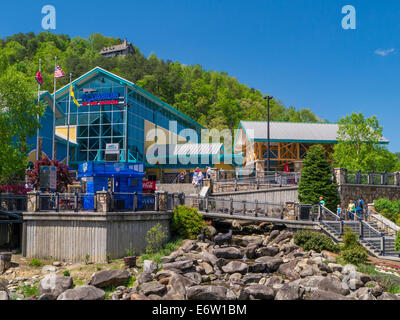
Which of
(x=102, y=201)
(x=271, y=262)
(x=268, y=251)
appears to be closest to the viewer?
(x=271, y=262)

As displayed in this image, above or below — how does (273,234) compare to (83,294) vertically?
above

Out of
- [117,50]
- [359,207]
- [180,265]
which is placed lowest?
[180,265]

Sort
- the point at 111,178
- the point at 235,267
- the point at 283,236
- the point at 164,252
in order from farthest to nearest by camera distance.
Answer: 1. the point at 283,236
2. the point at 111,178
3. the point at 164,252
4. the point at 235,267

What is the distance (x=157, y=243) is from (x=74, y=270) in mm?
4606

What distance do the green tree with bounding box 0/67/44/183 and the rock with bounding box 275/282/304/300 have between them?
1718cm

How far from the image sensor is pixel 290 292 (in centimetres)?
1507

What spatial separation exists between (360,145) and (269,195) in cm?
1109

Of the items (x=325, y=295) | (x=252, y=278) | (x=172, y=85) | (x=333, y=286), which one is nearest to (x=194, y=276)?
(x=252, y=278)

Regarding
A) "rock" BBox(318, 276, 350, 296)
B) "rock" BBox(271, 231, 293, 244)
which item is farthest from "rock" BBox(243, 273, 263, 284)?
"rock" BBox(271, 231, 293, 244)

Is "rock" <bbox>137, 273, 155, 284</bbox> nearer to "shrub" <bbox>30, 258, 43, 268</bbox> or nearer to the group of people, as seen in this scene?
"shrub" <bbox>30, 258, 43, 268</bbox>

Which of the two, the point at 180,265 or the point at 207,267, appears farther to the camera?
the point at 207,267

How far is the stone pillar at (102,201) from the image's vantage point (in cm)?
1948

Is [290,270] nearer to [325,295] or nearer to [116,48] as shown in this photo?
[325,295]
